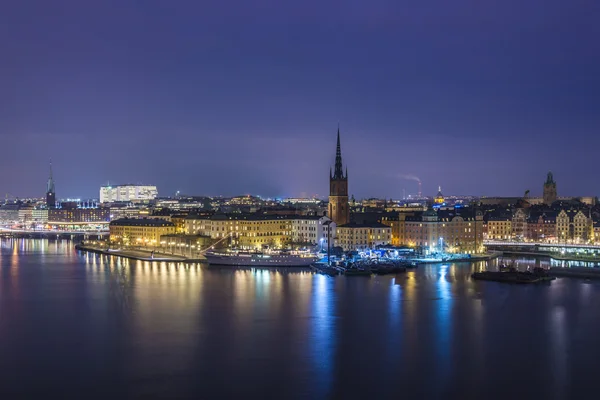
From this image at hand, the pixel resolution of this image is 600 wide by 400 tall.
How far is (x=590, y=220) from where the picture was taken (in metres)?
30.0

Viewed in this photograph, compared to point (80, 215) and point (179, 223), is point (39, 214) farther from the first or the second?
point (179, 223)

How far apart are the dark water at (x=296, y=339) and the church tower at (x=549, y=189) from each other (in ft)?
104

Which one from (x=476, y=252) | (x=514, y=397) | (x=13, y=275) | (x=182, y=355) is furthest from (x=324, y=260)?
(x=514, y=397)

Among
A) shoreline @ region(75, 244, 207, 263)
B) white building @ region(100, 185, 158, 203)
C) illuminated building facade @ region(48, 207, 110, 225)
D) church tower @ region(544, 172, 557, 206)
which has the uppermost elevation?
white building @ region(100, 185, 158, 203)

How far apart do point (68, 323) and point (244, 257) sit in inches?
416

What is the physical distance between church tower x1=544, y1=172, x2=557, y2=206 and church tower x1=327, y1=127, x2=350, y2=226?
24741 mm

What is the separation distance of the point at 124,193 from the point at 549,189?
53107mm

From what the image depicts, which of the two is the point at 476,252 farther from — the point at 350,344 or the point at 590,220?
the point at 350,344

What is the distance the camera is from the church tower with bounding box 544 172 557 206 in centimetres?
4878

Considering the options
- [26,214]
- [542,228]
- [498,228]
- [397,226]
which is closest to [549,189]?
[498,228]

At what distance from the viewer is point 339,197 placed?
2864cm

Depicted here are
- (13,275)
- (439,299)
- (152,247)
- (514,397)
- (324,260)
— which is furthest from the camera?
(152,247)

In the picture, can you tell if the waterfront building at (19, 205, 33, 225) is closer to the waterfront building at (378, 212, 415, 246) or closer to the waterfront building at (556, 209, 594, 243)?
the waterfront building at (378, 212, 415, 246)

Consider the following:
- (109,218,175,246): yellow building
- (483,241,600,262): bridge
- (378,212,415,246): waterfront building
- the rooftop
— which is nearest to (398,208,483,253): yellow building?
(378,212,415,246): waterfront building
